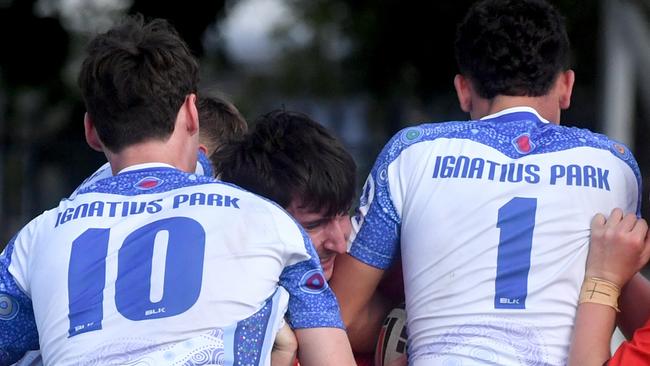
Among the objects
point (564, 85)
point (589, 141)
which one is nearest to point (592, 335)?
point (589, 141)

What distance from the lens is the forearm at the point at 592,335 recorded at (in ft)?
9.30

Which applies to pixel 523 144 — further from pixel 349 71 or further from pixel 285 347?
pixel 349 71

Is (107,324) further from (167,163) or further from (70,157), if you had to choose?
(70,157)

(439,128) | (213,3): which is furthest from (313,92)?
(439,128)

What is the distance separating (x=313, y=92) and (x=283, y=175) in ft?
89.3

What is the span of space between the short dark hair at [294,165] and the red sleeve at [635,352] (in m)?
0.83

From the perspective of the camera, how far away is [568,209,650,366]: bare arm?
2.85 m

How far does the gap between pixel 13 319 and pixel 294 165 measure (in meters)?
0.85

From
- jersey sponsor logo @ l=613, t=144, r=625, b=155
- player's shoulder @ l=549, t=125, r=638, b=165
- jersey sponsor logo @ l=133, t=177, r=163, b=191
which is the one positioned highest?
jersey sponsor logo @ l=133, t=177, r=163, b=191

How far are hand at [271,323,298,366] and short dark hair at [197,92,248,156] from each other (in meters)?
1.17

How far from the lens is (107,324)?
2.59 m

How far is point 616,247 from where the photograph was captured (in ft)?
9.57

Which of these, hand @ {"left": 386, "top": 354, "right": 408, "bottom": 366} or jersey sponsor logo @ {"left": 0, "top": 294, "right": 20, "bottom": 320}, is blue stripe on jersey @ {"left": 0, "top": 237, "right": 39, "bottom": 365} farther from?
hand @ {"left": 386, "top": 354, "right": 408, "bottom": 366}

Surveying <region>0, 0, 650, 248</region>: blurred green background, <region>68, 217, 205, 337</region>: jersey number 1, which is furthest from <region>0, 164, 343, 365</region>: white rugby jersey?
<region>0, 0, 650, 248</region>: blurred green background
